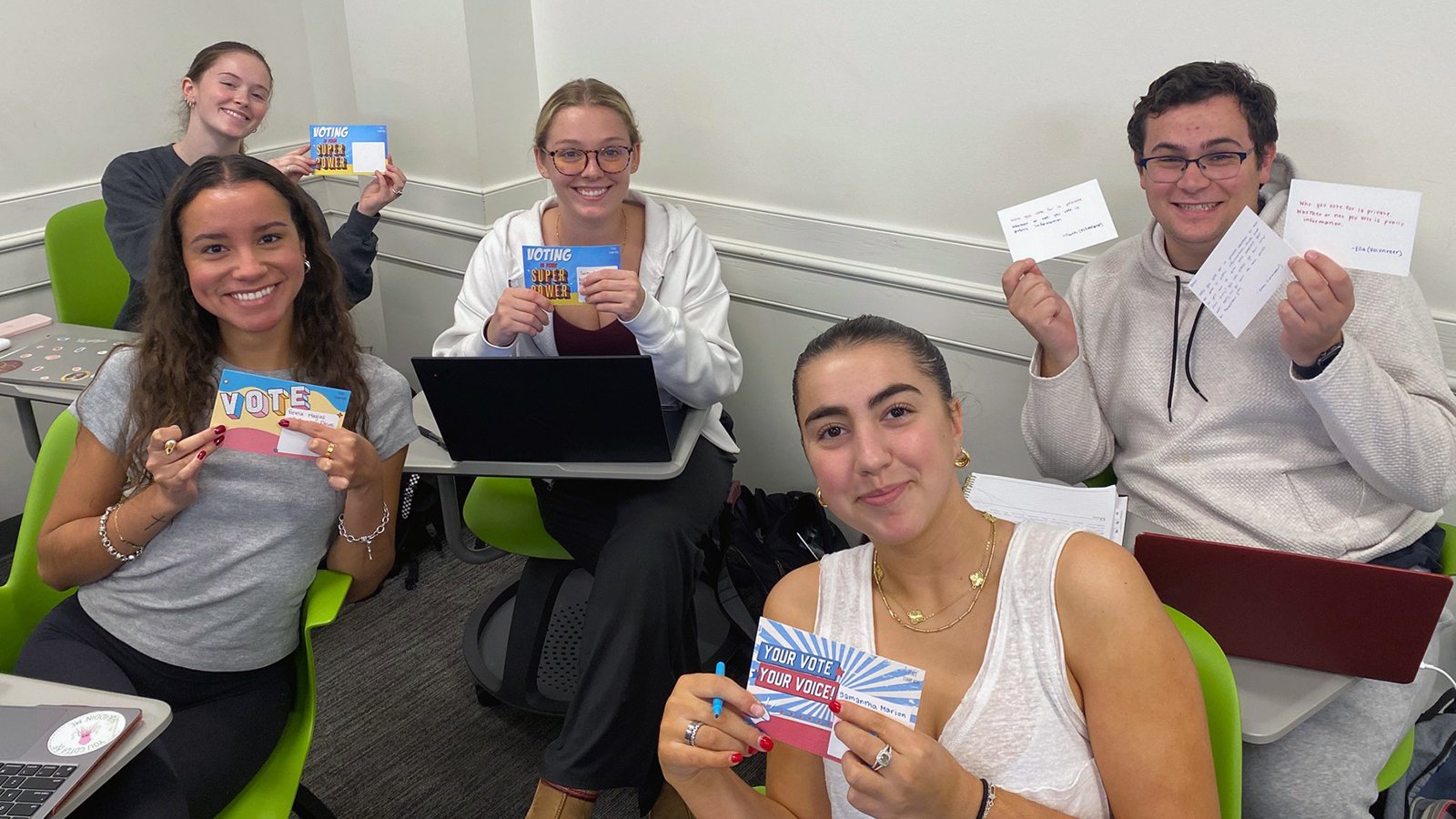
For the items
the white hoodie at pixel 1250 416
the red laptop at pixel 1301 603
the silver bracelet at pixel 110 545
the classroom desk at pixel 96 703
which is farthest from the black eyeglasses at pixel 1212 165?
the silver bracelet at pixel 110 545

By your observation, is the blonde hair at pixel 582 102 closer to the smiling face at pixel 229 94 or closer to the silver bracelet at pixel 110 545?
the smiling face at pixel 229 94

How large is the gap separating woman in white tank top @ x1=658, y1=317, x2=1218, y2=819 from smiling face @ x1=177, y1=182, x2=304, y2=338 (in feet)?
3.58

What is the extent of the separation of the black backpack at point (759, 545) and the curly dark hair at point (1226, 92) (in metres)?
1.41

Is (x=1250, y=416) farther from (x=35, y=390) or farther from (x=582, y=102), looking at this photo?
(x=35, y=390)

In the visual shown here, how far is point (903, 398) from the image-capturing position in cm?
142

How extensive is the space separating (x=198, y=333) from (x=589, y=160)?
1.01 metres

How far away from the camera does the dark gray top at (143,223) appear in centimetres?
294

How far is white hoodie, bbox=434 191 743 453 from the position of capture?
255 centimetres

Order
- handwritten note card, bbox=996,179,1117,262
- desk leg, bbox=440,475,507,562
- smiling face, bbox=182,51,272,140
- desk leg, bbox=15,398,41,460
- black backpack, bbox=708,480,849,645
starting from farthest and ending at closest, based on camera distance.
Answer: smiling face, bbox=182,51,272,140
black backpack, bbox=708,480,849,645
desk leg, bbox=15,398,41,460
desk leg, bbox=440,475,507,562
handwritten note card, bbox=996,179,1117,262

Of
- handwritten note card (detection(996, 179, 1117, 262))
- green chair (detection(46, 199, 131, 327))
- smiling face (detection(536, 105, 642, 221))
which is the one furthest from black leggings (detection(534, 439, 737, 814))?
green chair (detection(46, 199, 131, 327))

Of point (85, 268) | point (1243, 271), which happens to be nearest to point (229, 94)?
point (85, 268)

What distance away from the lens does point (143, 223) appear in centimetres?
295

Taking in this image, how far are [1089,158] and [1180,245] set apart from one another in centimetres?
46

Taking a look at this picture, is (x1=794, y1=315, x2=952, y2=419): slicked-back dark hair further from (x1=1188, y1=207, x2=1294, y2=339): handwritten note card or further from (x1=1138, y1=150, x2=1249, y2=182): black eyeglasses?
(x1=1138, y1=150, x2=1249, y2=182): black eyeglasses
